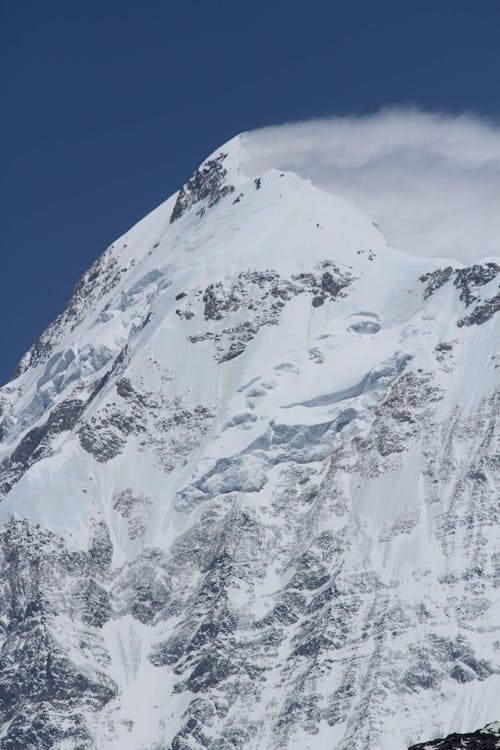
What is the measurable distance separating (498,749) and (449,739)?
485 cm

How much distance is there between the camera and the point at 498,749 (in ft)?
541

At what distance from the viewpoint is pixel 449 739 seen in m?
169
